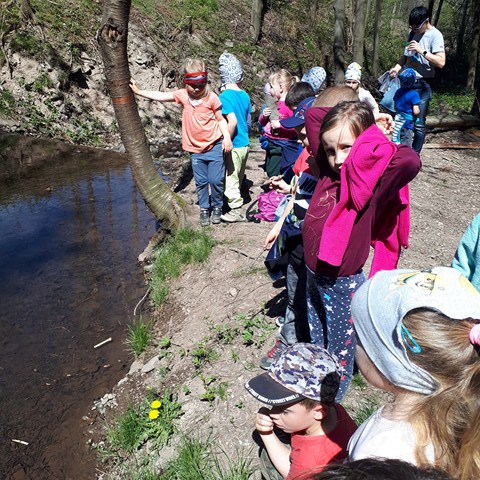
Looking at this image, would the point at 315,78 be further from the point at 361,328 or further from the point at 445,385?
the point at 445,385

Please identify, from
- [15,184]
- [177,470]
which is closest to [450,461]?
[177,470]

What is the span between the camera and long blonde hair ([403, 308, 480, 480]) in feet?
4.46

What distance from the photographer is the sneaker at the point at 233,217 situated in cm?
567

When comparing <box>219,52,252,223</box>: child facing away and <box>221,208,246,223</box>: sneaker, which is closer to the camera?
<box>219,52,252,223</box>: child facing away

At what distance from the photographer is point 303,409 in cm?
202

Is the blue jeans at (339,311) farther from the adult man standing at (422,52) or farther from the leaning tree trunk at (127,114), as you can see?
the adult man standing at (422,52)

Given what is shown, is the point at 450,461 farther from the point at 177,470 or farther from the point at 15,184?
the point at 15,184

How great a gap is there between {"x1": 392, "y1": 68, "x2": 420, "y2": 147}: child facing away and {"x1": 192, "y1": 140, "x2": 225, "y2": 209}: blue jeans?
263 cm

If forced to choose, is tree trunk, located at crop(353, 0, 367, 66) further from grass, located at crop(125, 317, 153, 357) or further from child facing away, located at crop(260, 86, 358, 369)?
grass, located at crop(125, 317, 153, 357)

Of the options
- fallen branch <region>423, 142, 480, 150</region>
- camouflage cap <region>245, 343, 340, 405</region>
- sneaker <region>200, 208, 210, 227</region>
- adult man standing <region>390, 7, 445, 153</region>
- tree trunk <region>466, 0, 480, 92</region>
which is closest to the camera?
camouflage cap <region>245, 343, 340, 405</region>

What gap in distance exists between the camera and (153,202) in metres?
5.74

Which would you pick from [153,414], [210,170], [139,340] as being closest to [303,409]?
[153,414]

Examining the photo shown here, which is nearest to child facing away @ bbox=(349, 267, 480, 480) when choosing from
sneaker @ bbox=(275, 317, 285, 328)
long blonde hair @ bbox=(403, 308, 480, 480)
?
long blonde hair @ bbox=(403, 308, 480, 480)

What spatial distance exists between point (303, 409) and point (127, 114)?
418cm
